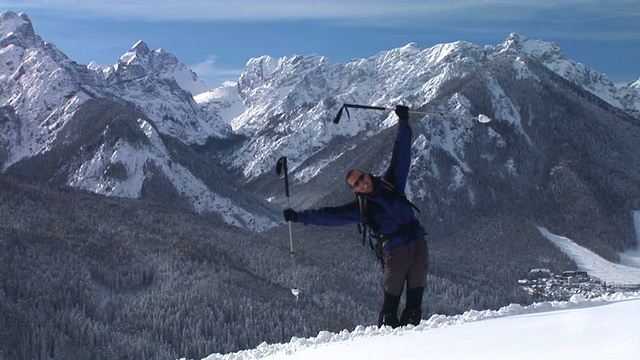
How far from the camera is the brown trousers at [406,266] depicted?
56.3ft

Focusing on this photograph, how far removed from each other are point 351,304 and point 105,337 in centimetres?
4888

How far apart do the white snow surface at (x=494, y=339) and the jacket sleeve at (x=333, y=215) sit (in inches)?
112

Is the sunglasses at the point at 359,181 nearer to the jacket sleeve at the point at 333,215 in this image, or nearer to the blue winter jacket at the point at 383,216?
the blue winter jacket at the point at 383,216

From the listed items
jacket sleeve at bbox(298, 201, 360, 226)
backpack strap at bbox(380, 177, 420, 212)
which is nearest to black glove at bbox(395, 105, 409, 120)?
backpack strap at bbox(380, 177, 420, 212)

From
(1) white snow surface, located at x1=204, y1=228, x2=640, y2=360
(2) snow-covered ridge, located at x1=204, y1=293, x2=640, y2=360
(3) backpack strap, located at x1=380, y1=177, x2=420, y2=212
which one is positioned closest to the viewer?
(1) white snow surface, located at x1=204, y1=228, x2=640, y2=360

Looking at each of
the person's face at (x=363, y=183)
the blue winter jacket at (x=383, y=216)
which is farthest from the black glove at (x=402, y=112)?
the person's face at (x=363, y=183)

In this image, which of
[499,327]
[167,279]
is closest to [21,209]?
[167,279]

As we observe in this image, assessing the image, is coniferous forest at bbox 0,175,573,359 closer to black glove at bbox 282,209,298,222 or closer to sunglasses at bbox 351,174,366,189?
black glove at bbox 282,209,298,222

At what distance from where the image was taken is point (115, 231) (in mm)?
172500

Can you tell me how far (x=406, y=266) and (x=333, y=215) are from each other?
2.32m

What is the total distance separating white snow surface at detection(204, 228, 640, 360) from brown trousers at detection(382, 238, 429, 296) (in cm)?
109

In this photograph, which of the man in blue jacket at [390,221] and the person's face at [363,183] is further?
the man in blue jacket at [390,221]

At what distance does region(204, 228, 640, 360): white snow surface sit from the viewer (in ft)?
35.1

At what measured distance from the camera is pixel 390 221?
56.1 feet
